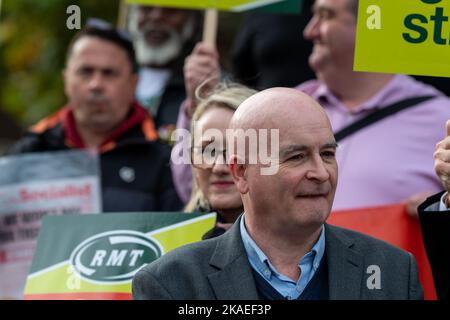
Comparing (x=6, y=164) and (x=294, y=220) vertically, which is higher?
(x=294, y=220)

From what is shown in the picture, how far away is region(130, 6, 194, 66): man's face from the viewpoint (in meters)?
7.77

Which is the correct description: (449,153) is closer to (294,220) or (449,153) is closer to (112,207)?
(294,220)

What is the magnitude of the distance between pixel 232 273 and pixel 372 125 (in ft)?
6.32

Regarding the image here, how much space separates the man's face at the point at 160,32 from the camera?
7.77 m

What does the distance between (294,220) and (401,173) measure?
165cm

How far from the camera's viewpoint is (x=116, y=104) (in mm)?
6508

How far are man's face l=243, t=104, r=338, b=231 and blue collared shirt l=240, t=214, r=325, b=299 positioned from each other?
12 centimetres

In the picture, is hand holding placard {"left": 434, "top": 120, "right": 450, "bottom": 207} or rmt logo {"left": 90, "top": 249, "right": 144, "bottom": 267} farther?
rmt logo {"left": 90, "top": 249, "right": 144, "bottom": 267}

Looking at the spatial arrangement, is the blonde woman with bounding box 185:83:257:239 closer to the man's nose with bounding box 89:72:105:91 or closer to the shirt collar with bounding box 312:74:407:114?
the shirt collar with bounding box 312:74:407:114

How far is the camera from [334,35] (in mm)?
5844

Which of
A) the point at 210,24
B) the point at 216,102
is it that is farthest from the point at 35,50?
the point at 216,102

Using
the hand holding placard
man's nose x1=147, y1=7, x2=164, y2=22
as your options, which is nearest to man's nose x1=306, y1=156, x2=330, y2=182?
the hand holding placard

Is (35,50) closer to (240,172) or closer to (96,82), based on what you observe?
(96,82)

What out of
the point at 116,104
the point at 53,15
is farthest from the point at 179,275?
the point at 53,15
